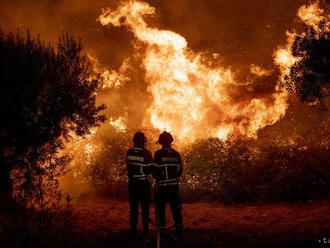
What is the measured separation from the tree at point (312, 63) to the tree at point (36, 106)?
23.3 feet

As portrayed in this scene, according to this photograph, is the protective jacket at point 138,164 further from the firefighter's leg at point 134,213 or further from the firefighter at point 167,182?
the firefighter's leg at point 134,213

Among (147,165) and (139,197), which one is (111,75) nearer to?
(147,165)

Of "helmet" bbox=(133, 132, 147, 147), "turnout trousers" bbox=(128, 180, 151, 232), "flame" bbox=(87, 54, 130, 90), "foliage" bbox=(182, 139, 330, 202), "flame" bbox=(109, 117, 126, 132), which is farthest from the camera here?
"flame" bbox=(87, 54, 130, 90)

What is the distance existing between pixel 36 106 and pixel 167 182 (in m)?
4.96

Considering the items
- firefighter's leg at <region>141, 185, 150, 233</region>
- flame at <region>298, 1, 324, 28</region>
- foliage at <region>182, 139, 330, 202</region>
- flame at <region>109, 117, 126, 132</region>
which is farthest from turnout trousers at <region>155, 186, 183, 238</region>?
flame at <region>109, 117, 126, 132</region>

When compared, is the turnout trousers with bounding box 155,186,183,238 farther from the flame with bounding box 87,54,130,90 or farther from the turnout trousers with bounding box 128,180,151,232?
the flame with bounding box 87,54,130,90

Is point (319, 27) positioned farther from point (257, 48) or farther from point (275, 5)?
point (275, 5)

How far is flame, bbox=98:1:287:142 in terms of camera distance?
16.9 m

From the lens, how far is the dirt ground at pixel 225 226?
25.7 feet

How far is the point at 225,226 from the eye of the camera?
982 cm

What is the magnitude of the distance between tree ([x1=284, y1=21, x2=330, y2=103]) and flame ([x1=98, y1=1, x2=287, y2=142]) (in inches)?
253

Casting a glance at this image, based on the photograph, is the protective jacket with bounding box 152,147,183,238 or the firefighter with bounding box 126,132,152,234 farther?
the firefighter with bounding box 126,132,152,234

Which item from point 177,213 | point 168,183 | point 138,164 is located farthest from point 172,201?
point 138,164

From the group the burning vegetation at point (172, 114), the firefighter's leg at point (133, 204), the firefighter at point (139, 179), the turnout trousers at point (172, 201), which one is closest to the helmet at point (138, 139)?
the firefighter at point (139, 179)
